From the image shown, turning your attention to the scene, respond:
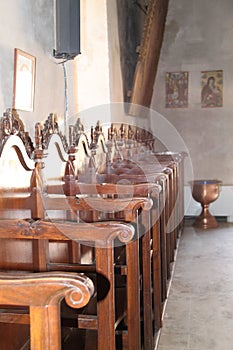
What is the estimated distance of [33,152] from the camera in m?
2.28

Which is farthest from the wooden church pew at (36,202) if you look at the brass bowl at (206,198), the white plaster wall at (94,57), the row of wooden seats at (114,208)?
the brass bowl at (206,198)

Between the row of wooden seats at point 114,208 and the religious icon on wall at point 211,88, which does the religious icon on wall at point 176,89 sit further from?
the row of wooden seats at point 114,208

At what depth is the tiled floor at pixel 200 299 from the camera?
8.99ft

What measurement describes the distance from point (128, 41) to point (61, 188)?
127 inches

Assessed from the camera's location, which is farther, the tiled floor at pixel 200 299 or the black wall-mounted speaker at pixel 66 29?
the black wall-mounted speaker at pixel 66 29

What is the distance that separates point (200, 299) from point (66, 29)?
220 cm

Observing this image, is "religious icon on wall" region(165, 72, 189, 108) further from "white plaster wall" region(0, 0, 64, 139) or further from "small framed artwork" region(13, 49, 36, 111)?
"small framed artwork" region(13, 49, 36, 111)

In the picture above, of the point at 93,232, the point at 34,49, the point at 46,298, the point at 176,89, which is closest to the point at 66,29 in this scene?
the point at 34,49

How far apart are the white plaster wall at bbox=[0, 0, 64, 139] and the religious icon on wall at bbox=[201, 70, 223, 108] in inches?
158

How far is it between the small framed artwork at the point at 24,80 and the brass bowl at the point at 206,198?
4112 mm

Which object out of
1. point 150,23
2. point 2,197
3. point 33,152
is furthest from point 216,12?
point 2,197

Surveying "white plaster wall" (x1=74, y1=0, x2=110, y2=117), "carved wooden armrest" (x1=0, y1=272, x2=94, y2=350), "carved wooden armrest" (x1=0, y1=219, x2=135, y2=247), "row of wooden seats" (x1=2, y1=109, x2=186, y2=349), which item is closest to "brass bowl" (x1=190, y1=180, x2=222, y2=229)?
"white plaster wall" (x1=74, y1=0, x2=110, y2=117)

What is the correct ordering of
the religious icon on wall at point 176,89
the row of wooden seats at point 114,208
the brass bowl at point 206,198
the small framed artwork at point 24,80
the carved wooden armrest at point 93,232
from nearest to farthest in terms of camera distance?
the carved wooden armrest at point 93,232
the row of wooden seats at point 114,208
the small framed artwork at point 24,80
the brass bowl at point 206,198
the religious icon on wall at point 176,89

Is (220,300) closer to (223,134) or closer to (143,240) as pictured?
(143,240)
